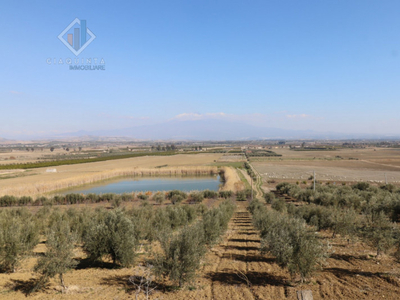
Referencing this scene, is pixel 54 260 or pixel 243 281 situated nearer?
pixel 54 260

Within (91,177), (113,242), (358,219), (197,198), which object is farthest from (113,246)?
(91,177)

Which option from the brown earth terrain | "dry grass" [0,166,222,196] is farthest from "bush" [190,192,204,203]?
"dry grass" [0,166,222,196]

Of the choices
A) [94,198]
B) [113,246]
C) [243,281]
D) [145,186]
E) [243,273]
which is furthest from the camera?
[145,186]

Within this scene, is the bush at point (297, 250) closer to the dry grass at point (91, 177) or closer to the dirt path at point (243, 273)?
the dirt path at point (243, 273)

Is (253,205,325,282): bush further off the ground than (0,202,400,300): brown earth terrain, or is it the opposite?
(253,205,325,282): bush

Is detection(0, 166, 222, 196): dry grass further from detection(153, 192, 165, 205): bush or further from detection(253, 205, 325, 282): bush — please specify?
detection(253, 205, 325, 282): bush

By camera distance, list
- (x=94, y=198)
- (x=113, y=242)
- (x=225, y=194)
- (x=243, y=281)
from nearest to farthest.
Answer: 1. (x=243, y=281)
2. (x=113, y=242)
3. (x=94, y=198)
4. (x=225, y=194)

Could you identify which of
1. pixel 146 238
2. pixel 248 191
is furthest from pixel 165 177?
pixel 146 238

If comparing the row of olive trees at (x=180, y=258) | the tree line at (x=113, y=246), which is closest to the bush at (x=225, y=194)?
the tree line at (x=113, y=246)

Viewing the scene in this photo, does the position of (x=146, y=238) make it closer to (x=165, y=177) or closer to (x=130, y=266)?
(x=130, y=266)

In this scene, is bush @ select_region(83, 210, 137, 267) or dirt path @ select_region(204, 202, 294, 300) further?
bush @ select_region(83, 210, 137, 267)

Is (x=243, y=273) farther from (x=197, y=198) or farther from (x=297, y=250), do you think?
(x=197, y=198)
